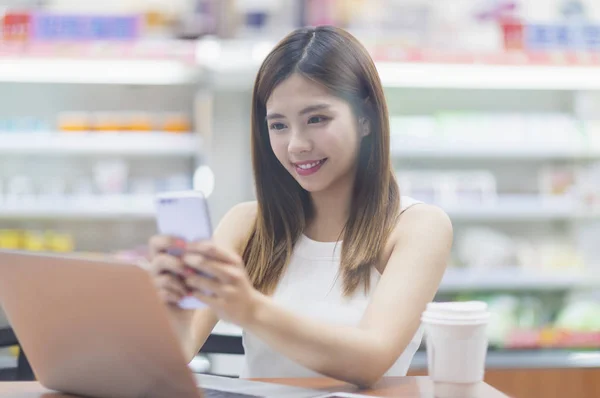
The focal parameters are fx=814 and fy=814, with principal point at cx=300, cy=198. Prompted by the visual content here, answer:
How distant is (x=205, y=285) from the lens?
117 cm

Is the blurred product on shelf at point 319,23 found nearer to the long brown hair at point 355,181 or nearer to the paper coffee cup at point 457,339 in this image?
the long brown hair at point 355,181

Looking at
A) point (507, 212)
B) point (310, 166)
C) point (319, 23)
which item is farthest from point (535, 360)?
point (310, 166)

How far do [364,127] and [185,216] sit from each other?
0.80m

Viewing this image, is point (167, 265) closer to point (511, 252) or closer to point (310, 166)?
point (310, 166)

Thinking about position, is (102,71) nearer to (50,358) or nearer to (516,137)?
(516,137)

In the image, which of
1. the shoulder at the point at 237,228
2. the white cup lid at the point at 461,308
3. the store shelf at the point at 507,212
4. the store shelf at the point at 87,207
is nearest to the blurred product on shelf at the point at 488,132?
the store shelf at the point at 507,212

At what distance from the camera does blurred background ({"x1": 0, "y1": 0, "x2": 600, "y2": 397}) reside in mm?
4102

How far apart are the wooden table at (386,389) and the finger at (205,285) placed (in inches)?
12.4

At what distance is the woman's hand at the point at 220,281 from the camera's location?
1.14 meters

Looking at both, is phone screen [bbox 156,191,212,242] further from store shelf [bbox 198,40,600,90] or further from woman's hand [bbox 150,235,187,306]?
store shelf [bbox 198,40,600,90]

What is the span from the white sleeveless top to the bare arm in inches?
5.4

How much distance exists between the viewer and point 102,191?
175 inches

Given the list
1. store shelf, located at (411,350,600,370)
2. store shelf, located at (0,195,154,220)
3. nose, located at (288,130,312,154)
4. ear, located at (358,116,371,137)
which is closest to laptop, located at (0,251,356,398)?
nose, located at (288,130,312,154)

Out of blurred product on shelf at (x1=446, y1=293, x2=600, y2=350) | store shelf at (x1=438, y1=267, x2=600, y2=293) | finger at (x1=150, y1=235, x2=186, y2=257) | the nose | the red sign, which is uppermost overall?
the red sign
